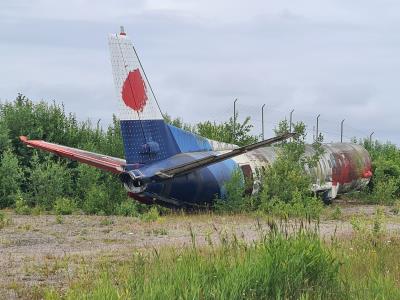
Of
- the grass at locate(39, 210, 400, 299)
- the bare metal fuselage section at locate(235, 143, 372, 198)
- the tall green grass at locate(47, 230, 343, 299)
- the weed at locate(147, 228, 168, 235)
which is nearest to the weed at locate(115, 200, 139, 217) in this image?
the bare metal fuselage section at locate(235, 143, 372, 198)

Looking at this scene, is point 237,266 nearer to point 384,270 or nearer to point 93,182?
point 384,270

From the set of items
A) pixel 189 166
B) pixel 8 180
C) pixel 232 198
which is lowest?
pixel 232 198

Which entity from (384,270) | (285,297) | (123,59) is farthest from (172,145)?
(285,297)

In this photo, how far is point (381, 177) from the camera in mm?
34812

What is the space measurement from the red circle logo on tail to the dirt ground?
3.68 metres

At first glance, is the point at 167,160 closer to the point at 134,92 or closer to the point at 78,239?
the point at 134,92

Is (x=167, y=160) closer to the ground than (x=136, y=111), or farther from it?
closer to the ground

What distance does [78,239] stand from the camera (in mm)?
15445

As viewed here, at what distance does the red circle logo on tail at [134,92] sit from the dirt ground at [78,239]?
368cm

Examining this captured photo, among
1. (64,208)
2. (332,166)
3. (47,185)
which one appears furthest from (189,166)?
(332,166)

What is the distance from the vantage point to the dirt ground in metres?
10.1

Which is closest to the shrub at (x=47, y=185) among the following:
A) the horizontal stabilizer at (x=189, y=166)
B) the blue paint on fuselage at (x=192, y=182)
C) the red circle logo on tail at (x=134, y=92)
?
the blue paint on fuselage at (x=192, y=182)

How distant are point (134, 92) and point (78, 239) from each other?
7.63 metres

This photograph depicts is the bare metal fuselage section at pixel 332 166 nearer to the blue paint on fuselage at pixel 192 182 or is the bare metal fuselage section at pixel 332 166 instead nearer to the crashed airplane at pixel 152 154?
the crashed airplane at pixel 152 154
